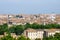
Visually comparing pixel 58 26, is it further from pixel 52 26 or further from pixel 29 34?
pixel 29 34

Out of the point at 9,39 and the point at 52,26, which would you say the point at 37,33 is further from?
the point at 9,39

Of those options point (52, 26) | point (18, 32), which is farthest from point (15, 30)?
point (52, 26)

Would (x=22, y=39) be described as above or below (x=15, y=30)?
above

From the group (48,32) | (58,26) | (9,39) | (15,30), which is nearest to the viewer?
(9,39)

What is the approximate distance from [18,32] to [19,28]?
3.98 feet

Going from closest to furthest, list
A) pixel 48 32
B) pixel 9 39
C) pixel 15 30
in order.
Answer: pixel 9 39 → pixel 48 32 → pixel 15 30

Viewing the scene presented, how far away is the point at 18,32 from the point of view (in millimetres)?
29797

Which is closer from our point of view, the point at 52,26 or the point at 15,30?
the point at 15,30

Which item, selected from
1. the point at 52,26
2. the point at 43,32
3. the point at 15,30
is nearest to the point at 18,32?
the point at 15,30

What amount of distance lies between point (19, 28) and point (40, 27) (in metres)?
3.27

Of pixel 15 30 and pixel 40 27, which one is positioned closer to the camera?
pixel 15 30

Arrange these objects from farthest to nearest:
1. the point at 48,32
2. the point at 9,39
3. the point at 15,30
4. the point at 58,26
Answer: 1. the point at 58,26
2. the point at 15,30
3. the point at 48,32
4. the point at 9,39

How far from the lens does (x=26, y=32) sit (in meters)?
28.8

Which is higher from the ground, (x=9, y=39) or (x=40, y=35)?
(x=9, y=39)
